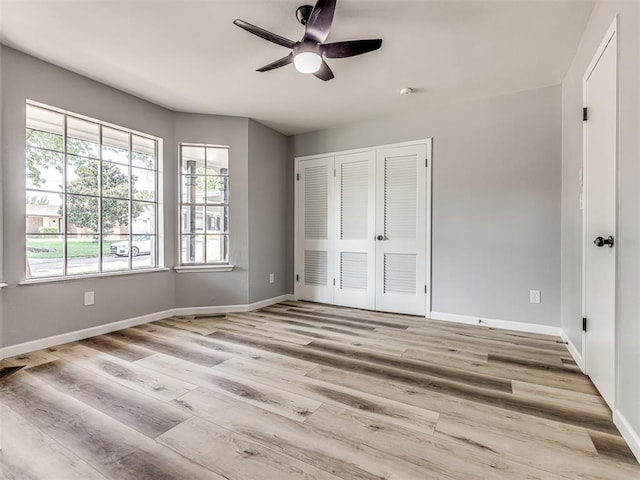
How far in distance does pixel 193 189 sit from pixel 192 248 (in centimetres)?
75

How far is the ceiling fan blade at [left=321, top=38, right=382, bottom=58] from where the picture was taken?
6.75 feet

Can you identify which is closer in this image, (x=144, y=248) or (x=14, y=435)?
(x=14, y=435)

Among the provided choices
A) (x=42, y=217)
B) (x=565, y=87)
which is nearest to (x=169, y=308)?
(x=42, y=217)

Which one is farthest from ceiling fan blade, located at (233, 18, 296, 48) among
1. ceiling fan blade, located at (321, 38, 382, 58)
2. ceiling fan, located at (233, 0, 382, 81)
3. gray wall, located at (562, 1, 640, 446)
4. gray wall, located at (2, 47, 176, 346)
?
gray wall, located at (2, 47, 176, 346)

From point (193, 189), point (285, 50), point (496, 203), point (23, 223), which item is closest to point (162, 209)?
point (193, 189)

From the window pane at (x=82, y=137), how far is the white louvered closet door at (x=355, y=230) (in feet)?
9.12

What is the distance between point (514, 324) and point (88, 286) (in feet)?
14.3

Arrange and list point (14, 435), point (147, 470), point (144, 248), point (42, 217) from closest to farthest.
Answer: point (147, 470)
point (14, 435)
point (42, 217)
point (144, 248)

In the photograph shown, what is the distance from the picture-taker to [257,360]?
8.05 ft

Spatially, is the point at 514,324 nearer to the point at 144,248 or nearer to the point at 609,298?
the point at 609,298

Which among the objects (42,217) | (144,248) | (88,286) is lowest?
(88,286)

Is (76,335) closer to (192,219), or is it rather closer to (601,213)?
(192,219)

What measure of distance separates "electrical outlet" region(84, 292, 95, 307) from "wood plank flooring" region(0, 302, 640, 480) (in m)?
0.40

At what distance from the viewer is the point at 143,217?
11.6 ft
